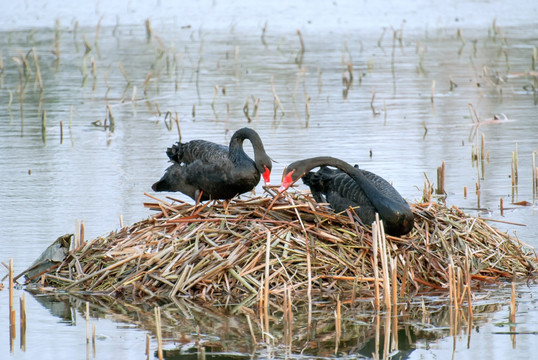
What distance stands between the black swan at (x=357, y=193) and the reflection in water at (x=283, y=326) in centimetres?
74

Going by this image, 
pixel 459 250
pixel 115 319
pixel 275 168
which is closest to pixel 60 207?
pixel 275 168

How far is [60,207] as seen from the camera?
397 inches

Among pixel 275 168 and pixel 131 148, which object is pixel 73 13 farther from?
pixel 275 168

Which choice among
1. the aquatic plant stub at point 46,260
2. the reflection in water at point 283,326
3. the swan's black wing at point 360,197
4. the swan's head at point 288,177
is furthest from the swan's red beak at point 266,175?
the aquatic plant stub at point 46,260

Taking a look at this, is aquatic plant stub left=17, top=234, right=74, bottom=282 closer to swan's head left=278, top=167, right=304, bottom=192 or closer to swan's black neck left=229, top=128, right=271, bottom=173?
swan's black neck left=229, top=128, right=271, bottom=173

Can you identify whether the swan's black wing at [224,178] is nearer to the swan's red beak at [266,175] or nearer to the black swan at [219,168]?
the black swan at [219,168]

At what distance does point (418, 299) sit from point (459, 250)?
2.57 feet

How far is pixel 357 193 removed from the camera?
7734 millimetres

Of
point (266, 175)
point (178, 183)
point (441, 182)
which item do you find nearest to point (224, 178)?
point (266, 175)

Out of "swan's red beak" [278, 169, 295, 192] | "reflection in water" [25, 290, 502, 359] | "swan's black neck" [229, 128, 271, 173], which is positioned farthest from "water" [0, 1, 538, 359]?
"swan's red beak" [278, 169, 295, 192]

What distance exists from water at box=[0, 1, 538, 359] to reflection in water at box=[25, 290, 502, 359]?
6 cm

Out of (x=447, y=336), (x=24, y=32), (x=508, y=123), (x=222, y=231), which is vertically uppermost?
(x=24, y=32)

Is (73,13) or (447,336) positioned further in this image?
(73,13)

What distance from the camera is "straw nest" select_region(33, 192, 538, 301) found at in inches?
284
